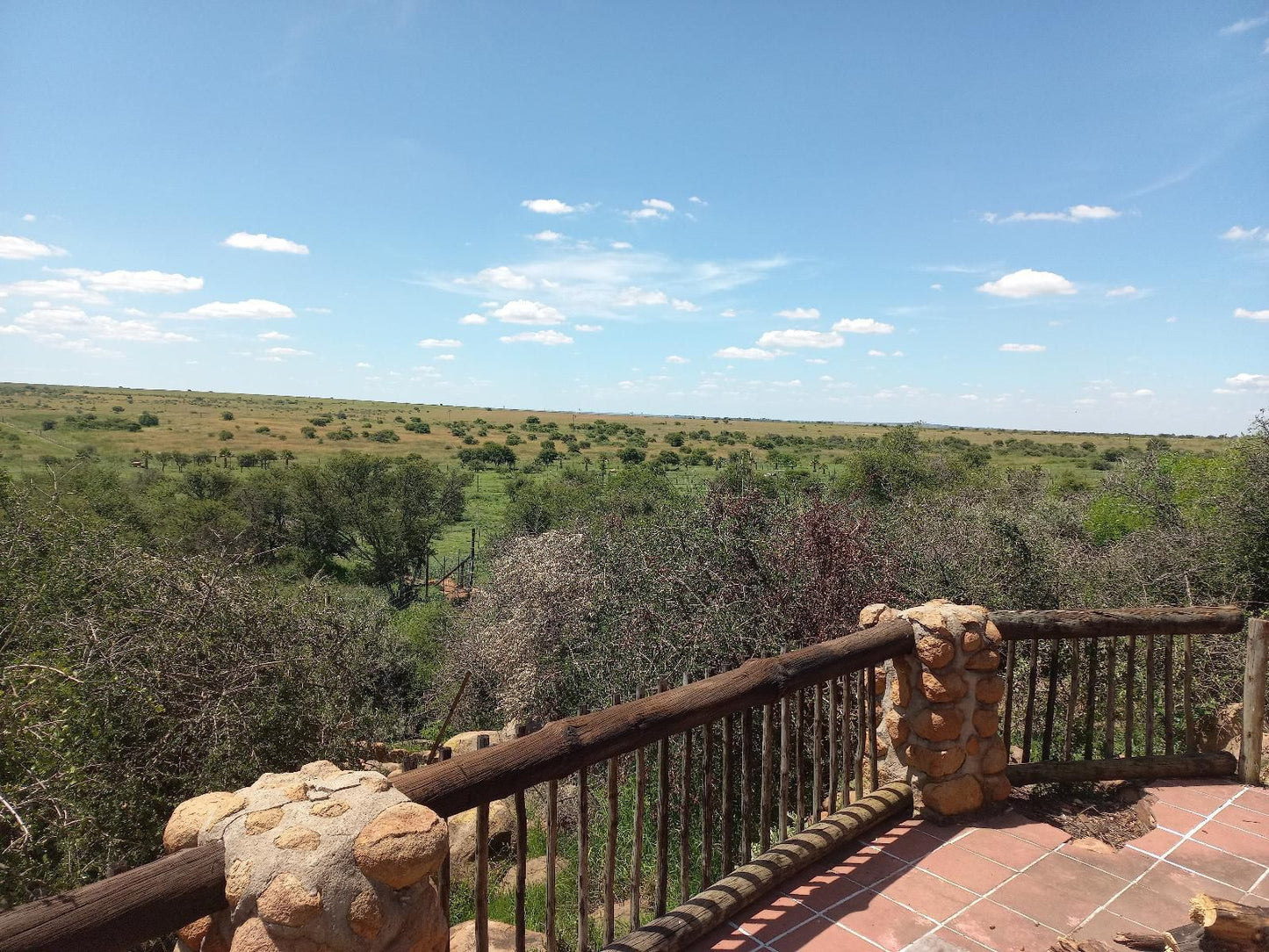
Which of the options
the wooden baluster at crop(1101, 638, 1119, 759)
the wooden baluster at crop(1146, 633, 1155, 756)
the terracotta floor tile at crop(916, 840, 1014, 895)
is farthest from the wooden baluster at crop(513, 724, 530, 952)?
the wooden baluster at crop(1146, 633, 1155, 756)

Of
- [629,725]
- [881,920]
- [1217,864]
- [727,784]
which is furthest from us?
[1217,864]

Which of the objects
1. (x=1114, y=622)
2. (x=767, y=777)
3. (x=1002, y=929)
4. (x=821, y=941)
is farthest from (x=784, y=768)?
(x=1114, y=622)

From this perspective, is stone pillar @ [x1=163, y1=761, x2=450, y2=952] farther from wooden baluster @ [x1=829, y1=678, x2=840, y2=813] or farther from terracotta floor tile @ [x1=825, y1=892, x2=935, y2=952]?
wooden baluster @ [x1=829, y1=678, x2=840, y2=813]

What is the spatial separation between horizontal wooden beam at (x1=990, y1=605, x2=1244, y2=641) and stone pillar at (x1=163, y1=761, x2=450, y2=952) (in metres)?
3.63

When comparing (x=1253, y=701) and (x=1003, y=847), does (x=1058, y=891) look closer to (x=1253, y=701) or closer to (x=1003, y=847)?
(x=1003, y=847)

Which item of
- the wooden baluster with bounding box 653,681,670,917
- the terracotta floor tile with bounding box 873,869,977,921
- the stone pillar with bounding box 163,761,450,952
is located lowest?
the terracotta floor tile with bounding box 873,869,977,921

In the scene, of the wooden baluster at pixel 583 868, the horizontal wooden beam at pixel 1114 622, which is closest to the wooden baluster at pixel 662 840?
the wooden baluster at pixel 583 868

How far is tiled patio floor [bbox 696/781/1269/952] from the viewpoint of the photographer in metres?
3.13

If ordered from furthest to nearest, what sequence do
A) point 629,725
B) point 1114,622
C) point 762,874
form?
1. point 1114,622
2. point 762,874
3. point 629,725

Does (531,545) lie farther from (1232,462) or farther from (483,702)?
(1232,462)

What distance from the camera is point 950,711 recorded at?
4.09 metres

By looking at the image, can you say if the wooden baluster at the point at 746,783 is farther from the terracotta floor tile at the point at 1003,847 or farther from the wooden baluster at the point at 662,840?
the terracotta floor tile at the point at 1003,847

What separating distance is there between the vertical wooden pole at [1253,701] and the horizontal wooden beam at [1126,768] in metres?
0.09

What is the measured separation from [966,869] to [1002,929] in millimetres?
472
